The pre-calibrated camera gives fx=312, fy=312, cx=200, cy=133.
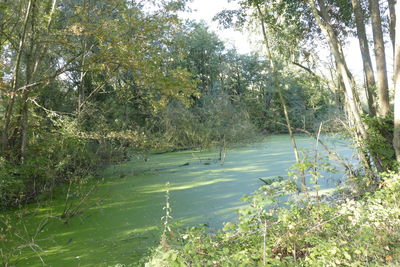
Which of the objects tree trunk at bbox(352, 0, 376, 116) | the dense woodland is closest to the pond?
the dense woodland

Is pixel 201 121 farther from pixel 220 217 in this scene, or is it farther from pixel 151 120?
pixel 220 217

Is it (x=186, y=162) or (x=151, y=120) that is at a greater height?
(x=151, y=120)

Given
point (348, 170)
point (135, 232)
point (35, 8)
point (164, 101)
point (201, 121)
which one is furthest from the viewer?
point (201, 121)

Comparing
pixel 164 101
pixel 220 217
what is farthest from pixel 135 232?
pixel 164 101

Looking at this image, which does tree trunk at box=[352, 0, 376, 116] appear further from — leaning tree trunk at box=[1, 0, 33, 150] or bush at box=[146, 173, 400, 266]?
leaning tree trunk at box=[1, 0, 33, 150]

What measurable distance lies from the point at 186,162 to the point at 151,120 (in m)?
2.26

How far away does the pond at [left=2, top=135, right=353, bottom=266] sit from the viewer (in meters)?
3.13

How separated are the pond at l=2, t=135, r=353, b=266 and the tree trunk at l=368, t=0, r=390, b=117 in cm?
101

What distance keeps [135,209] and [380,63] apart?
13.6ft

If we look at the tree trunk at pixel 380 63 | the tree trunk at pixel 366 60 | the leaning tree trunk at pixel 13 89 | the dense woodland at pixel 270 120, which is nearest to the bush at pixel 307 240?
the dense woodland at pixel 270 120

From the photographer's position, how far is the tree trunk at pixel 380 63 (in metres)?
4.50

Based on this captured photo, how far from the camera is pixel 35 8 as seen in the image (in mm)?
4688

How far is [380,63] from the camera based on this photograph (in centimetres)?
461

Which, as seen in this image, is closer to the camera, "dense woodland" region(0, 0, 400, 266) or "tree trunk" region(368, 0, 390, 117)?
"dense woodland" region(0, 0, 400, 266)
